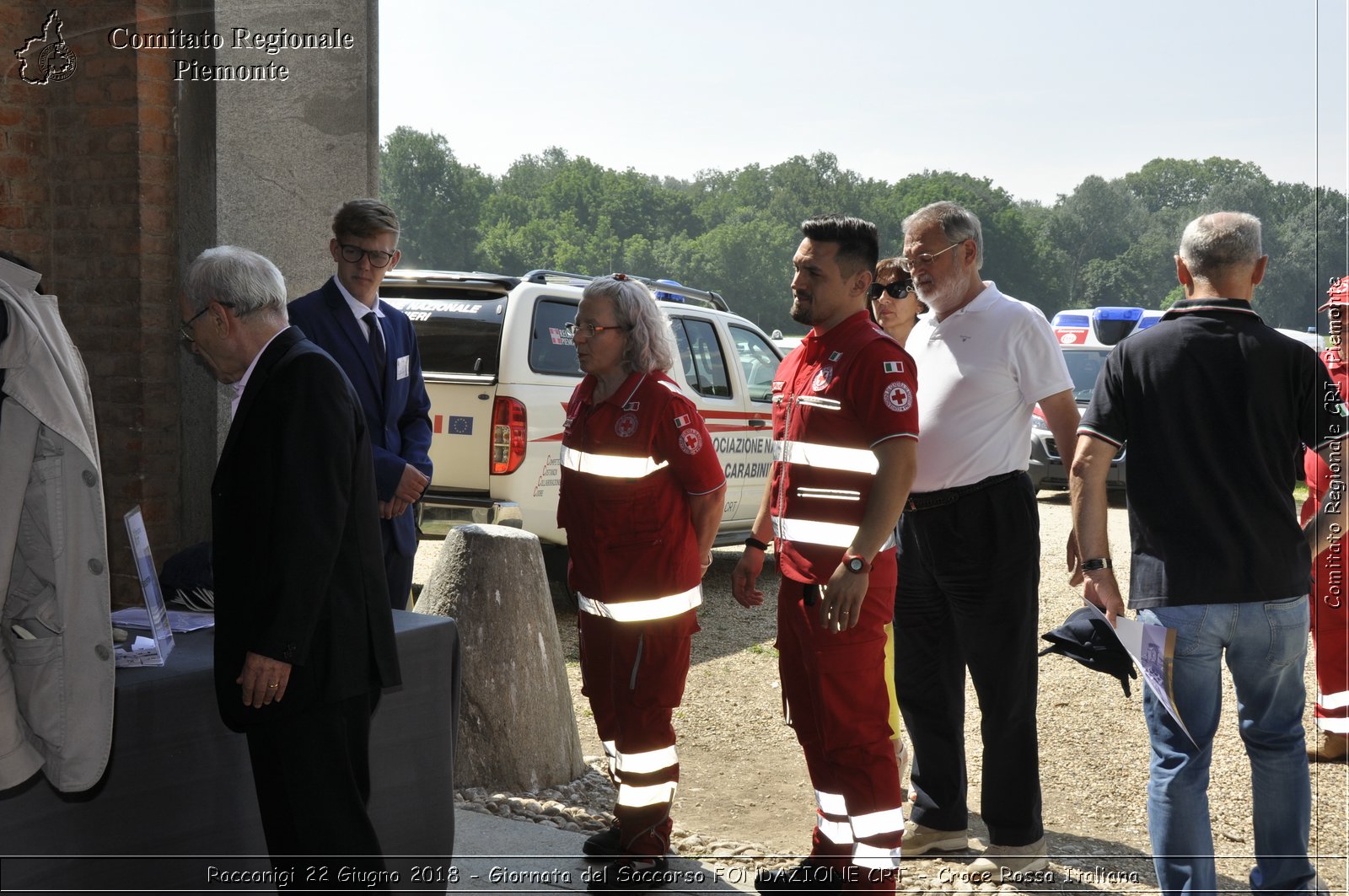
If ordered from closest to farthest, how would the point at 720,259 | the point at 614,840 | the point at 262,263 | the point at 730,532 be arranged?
1. the point at 262,263
2. the point at 614,840
3. the point at 730,532
4. the point at 720,259

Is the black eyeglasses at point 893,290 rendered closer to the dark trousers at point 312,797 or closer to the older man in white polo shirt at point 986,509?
the older man in white polo shirt at point 986,509

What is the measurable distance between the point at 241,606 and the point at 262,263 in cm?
85

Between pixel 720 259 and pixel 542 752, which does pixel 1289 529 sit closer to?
pixel 542 752

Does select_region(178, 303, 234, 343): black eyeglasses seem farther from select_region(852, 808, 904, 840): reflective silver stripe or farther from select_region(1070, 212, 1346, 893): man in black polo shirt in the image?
select_region(1070, 212, 1346, 893): man in black polo shirt

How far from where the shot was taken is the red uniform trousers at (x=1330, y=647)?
15.8 feet

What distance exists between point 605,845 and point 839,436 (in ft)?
5.43

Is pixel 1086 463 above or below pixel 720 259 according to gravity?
below

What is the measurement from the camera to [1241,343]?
328 cm

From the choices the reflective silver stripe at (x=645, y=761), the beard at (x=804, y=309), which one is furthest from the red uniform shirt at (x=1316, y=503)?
the reflective silver stripe at (x=645, y=761)

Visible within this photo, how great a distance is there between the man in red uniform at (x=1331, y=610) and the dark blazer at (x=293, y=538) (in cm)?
323

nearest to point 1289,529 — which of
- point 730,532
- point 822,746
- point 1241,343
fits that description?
point 1241,343

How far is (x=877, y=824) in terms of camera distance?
11.3ft

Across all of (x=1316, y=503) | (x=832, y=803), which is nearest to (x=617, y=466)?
(x=832, y=803)

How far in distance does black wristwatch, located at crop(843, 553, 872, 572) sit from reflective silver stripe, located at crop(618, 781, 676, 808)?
1.09m
